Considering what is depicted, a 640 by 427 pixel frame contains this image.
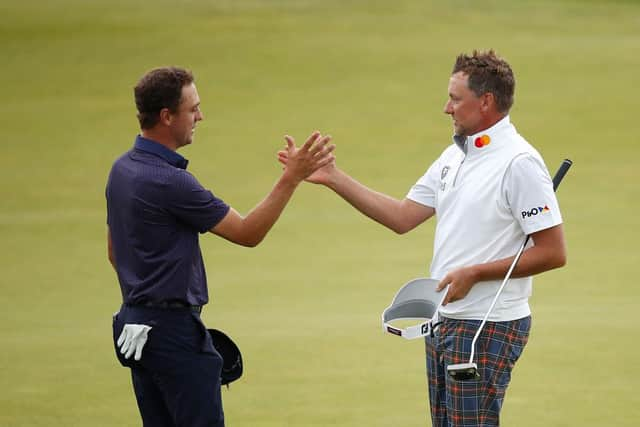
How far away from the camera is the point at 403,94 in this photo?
51.0ft

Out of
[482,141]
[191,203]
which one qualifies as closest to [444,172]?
[482,141]

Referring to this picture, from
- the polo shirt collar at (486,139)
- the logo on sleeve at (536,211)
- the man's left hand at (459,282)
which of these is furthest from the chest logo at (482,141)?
the man's left hand at (459,282)

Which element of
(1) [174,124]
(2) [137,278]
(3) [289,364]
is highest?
(1) [174,124]

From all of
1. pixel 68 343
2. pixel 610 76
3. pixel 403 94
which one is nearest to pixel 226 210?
pixel 68 343

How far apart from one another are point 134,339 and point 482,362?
108 centimetres

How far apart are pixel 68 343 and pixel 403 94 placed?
9.14 metres

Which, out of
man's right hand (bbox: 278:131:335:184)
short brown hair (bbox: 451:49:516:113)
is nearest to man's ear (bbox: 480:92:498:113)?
short brown hair (bbox: 451:49:516:113)

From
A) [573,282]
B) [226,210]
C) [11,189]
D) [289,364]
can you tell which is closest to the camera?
[226,210]

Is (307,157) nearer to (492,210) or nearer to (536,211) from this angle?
(492,210)

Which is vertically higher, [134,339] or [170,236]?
[170,236]

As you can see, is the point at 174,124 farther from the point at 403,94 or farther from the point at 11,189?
the point at 403,94

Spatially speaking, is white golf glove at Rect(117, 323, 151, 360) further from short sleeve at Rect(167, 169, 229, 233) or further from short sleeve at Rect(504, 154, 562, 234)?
short sleeve at Rect(504, 154, 562, 234)

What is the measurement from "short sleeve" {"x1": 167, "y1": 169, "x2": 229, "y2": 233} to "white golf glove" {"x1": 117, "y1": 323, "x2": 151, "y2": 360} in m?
0.35

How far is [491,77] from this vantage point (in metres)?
3.79
